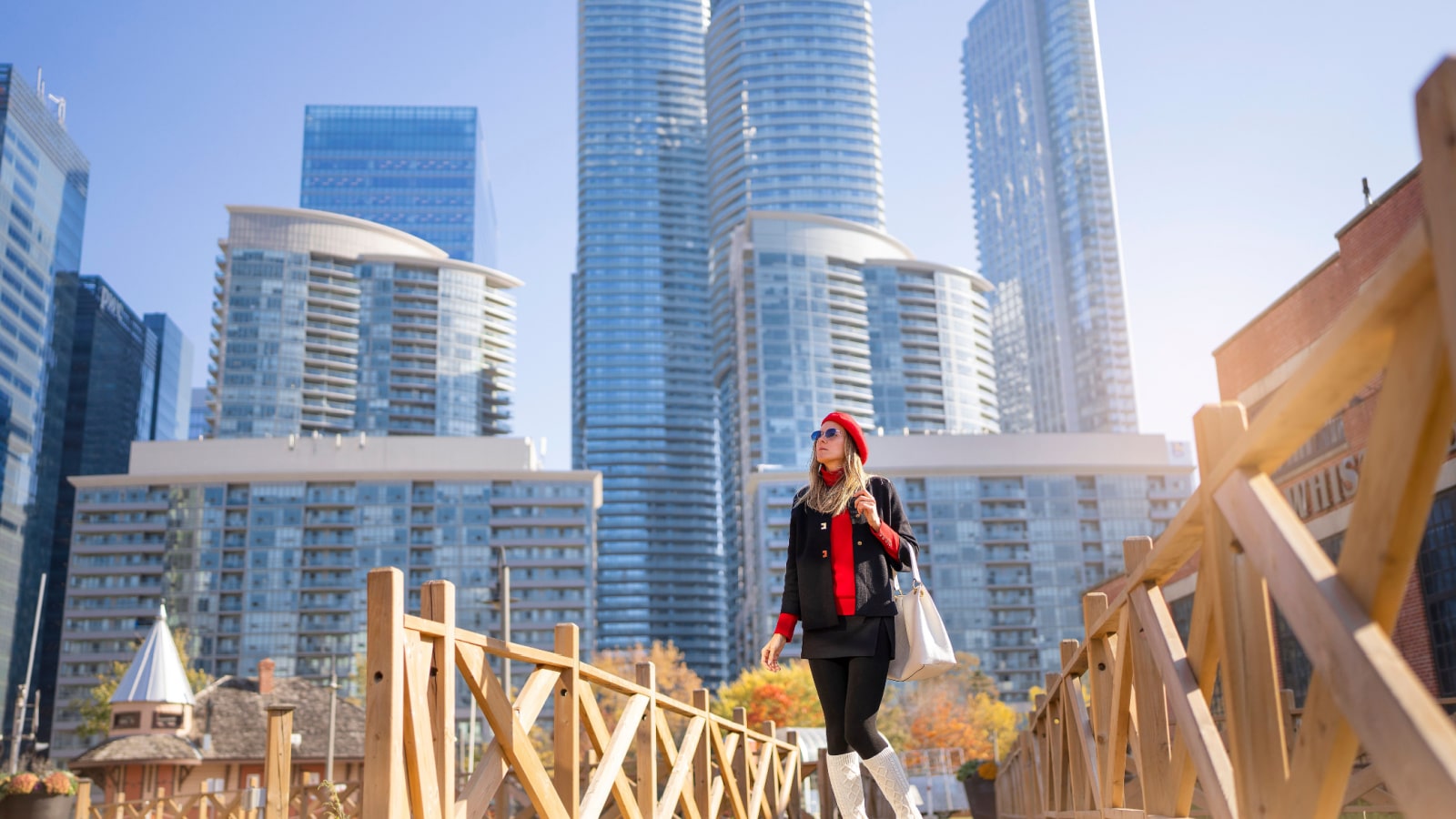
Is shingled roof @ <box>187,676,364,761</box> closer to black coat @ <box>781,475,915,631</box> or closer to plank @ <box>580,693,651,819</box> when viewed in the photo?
black coat @ <box>781,475,915,631</box>

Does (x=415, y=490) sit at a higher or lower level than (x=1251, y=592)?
higher

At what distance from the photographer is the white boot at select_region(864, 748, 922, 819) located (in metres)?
5.30

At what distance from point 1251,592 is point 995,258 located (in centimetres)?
18843

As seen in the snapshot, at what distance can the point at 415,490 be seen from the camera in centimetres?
9969

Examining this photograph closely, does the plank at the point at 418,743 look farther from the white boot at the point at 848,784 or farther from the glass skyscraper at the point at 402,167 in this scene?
the glass skyscraper at the point at 402,167

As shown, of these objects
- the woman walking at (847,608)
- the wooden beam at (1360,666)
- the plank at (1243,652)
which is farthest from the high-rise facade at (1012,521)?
the wooden beam at (1360,666)

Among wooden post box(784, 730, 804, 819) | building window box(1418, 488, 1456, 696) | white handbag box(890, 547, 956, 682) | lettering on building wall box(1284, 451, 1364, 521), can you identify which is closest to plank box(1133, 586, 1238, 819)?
white handbag box(890, 547, 956, 682)

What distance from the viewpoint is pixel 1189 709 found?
131 inches

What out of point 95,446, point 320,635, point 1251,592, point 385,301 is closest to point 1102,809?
point 1251,592

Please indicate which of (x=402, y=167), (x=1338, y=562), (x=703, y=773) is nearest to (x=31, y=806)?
(x=703, y=773)

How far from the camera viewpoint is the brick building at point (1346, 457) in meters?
18.7

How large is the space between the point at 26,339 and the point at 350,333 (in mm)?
29123

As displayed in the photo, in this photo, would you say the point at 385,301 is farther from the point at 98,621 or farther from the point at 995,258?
the point at 995,258

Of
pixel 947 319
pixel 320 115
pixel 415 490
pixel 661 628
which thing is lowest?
pixel 661 628
